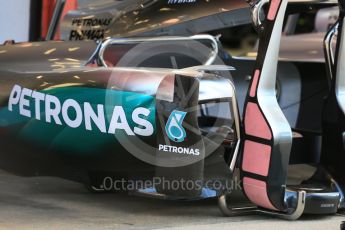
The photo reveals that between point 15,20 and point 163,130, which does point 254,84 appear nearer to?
point 163,130

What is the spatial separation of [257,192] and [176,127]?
0.63 m

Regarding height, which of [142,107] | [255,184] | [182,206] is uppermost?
[142,107]

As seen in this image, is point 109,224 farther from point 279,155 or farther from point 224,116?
point 224,116

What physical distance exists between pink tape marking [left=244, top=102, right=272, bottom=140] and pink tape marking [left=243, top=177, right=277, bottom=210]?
0.27 metres

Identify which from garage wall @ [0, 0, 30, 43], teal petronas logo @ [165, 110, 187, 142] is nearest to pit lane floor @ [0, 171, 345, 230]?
teal petronas logo @ [165, 110, 187, 142]

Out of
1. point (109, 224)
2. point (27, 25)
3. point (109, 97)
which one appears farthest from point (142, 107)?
point (27, 25)

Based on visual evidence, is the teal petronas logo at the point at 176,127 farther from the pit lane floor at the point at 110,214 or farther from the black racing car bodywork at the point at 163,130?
the pit lane floor at the point at 110,214

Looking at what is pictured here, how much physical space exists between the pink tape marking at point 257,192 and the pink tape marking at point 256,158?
6 centimetres

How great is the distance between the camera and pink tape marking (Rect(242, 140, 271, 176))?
434 centimetres

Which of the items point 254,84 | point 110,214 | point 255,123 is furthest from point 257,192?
point 110,214

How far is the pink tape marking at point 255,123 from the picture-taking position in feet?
14.3

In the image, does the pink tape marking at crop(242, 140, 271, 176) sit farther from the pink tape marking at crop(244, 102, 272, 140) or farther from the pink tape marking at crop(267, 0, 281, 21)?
the pink tape marking at crop(267, 0, 281, 21)

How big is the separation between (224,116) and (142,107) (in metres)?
1.70

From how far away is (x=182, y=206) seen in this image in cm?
500
